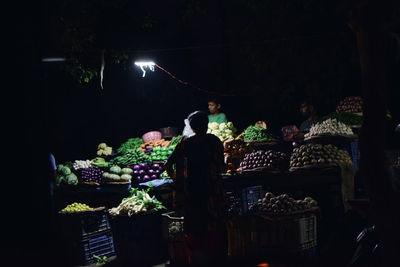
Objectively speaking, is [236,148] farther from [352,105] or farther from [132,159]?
[352,105]

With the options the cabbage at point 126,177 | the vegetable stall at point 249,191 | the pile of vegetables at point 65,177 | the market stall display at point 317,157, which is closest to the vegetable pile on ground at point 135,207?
the vegetable stall at point 249,191

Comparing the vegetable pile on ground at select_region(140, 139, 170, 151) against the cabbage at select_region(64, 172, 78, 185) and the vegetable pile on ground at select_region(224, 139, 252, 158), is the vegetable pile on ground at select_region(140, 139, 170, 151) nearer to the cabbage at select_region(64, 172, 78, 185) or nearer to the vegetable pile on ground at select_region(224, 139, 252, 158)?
the cabbage at select_region(64, 172, 78, 185)

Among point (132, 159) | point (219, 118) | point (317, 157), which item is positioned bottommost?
point (317, 157)

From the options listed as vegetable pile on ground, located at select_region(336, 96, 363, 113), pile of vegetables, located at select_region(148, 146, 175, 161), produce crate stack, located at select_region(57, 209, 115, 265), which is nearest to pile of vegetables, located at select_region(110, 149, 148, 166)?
pile of vegetables, located at select_region(148, 146, 175, 161)

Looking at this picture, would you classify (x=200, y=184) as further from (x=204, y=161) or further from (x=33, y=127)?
(x=33, y=127)

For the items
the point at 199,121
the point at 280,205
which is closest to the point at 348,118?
the point at 280,205

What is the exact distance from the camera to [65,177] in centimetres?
967

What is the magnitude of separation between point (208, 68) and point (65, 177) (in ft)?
24.5

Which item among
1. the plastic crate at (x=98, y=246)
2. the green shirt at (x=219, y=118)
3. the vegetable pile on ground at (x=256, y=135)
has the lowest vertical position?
the plastic crate at (x=98, y=246)

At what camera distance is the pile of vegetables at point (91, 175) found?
9.23 metres

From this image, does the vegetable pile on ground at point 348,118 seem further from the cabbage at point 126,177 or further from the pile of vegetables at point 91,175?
the pile of vegetables at point 91,175

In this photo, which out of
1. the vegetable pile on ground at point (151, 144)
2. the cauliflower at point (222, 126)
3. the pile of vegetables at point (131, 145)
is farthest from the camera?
the pile of vegetables at point (131, 145)

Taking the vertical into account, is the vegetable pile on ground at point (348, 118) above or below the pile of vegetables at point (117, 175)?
above

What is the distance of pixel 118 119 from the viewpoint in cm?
1496
